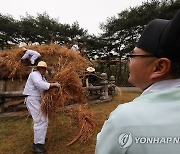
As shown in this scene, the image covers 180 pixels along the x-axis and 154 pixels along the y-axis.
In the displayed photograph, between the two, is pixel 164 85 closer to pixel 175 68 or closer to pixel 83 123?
pixel 175 68

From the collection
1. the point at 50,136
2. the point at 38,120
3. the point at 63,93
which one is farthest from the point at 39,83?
the point at 50,136

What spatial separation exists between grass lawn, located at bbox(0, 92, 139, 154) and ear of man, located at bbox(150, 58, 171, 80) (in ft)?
14.7

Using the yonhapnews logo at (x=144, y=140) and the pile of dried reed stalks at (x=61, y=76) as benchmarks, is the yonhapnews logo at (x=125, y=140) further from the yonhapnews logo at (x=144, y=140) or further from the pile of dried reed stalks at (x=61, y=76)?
the pile of dried reed stalks at (x=61, y=76)

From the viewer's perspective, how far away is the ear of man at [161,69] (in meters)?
1.00

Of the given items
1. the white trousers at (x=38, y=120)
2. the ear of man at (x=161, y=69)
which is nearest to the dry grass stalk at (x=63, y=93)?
the white trousers at (x=38, y=120)

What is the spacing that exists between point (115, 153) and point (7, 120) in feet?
23.1

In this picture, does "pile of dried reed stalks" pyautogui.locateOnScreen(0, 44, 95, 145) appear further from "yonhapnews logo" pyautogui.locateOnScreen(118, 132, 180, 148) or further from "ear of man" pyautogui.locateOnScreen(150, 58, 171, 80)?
"yonhapnews logo" pyautogui.locateOnScreen(118, 132, 180, 148)

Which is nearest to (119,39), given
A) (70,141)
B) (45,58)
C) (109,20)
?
(109,20)

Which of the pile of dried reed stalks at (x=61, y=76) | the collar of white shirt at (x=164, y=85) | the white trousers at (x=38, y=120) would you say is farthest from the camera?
the pile of dried reed stalks at (x=61, y=76)

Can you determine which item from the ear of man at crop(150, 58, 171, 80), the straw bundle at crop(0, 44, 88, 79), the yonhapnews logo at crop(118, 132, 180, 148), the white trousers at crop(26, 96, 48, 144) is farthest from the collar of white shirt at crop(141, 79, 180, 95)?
the straw bundle at crop(0, 44, 88, 79)

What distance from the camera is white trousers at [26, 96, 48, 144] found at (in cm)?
527

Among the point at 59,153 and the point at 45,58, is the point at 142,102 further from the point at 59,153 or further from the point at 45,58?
the point at 45,58

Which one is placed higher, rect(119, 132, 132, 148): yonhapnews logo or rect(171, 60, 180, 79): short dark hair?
rect(171, 60, 180, 79): short dark hair

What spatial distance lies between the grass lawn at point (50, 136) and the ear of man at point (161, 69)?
14.7 ft
